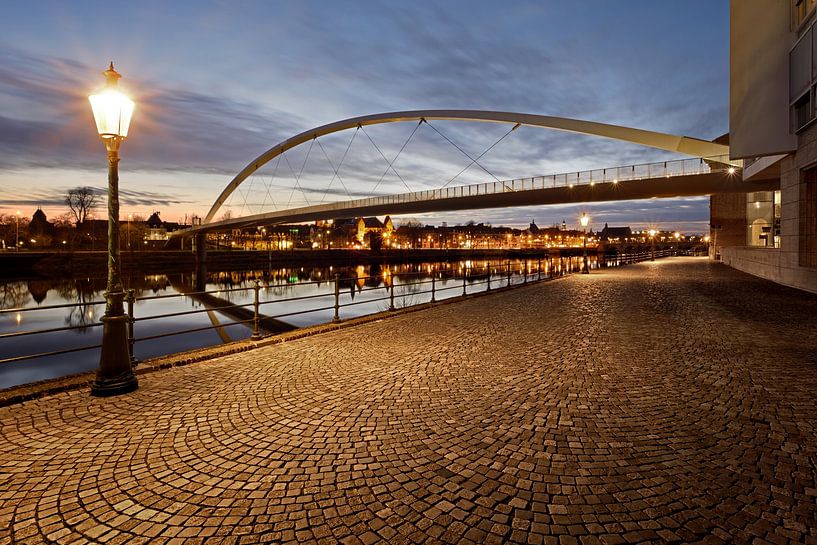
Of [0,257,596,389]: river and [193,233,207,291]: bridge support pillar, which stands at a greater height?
[193,233,207,291]: bridge support pillar

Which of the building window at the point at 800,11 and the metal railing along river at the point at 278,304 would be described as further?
the building window at the point at 800,11

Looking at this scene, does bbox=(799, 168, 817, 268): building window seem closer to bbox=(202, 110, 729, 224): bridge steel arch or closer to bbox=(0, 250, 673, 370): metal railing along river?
bbox=(0, 250, 673, 370): metal railing along river

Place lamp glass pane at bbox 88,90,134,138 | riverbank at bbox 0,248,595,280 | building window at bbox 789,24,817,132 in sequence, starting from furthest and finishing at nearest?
riverbank at bbox 0,248,595,280 < building window at bbox 789,24,817,132 < lamp glass pane at bbox 88,90,134,138

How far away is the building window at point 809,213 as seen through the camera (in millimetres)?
15555

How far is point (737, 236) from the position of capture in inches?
1940

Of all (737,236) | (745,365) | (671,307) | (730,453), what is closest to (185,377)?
(730,453)

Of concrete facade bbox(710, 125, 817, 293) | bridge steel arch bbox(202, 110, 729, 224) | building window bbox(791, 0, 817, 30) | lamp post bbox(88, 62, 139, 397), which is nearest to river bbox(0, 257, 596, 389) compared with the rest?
lamp post bbox(88, 62, 139, 397)

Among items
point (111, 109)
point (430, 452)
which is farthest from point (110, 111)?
point (430, 452)

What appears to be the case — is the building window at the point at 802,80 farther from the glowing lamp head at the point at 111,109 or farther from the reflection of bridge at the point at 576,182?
the glowing lamp head at the point at 111,109

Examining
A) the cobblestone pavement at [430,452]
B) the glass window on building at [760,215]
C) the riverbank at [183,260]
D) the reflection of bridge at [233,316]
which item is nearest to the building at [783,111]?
the cobblestone pavement at [430,452]

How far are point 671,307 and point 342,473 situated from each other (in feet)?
39.9

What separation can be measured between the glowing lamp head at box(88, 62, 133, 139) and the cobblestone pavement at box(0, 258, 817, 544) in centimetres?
334

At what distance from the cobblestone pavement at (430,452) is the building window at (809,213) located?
40.4ft

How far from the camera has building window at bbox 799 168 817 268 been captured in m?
15.6
